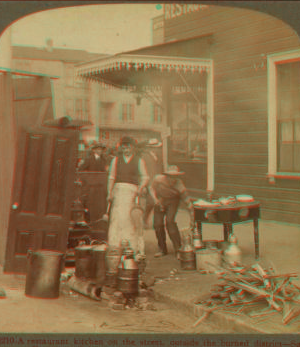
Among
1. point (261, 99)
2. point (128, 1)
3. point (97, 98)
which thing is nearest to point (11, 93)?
point (97, 98)

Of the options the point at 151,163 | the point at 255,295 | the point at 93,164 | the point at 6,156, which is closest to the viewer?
the point at 255,295

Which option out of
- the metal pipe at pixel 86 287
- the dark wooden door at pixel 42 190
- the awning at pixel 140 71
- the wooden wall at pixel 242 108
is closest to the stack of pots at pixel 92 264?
the metal pipe at pixel 86 287

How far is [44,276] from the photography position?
5859mm

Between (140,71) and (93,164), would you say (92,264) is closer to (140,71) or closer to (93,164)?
(140,71)

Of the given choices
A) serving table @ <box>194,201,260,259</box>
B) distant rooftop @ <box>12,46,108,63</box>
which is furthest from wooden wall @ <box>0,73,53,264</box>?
serving table @ <box>194,201,260,259</box>

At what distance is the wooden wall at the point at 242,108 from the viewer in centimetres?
616

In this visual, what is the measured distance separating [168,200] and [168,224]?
35 centimetres

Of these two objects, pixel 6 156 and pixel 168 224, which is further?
pixel 6 156

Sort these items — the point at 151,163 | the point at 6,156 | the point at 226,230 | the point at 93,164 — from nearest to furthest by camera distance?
1. the point at 151,163
2. the point at 226,230
3. the point at 6,156
4. the point at 93,164

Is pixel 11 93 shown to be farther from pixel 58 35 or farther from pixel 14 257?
pixel 14 257

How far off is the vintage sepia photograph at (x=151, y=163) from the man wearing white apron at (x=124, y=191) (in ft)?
0.05

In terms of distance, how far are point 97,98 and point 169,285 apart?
7.92ft

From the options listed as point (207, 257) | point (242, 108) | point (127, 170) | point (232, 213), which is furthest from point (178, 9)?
point (207, 257)

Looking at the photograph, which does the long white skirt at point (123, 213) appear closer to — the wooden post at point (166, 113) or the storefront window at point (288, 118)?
the wooden post at point (166, 113)
